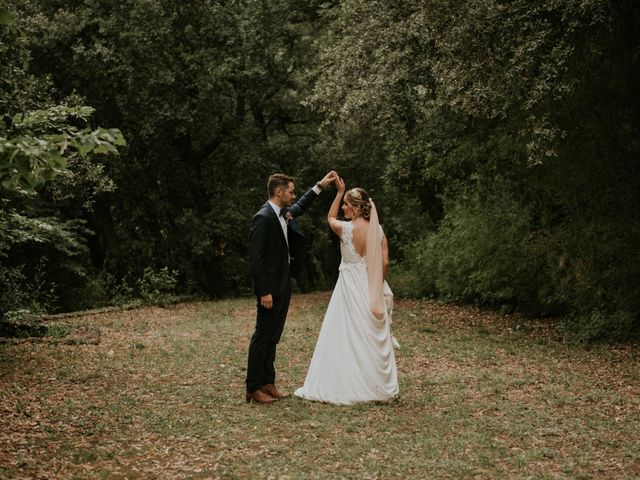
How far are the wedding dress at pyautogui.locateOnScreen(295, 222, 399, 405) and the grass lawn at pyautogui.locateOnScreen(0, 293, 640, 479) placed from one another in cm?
20

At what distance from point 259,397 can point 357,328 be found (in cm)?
131

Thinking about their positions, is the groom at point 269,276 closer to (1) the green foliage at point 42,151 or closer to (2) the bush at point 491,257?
(1) the green foliage at point 42,151

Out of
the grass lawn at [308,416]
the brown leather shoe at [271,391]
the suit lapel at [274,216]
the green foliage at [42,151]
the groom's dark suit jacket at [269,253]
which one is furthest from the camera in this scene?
the brown leather shoe at [271,391]

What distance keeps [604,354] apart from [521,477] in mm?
6068

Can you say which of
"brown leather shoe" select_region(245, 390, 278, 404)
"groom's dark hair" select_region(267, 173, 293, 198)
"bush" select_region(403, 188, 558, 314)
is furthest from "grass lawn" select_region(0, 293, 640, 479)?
"bush" select_region(403, 188, 558, 314)

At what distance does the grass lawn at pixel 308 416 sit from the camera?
588 cm

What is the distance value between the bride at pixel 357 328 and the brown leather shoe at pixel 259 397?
407 millimetres

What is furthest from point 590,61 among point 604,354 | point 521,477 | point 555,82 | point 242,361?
point 521,477

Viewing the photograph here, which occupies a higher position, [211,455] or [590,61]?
[590,61]

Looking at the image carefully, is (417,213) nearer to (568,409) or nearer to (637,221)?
(637,221)

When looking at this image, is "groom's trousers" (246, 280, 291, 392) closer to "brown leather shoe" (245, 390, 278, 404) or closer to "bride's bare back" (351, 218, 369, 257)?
"brown leather shoe" (245, 390, 278, 404)

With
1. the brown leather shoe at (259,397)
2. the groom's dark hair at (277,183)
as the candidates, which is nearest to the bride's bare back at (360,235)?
the groom's dark hair at (277,183)

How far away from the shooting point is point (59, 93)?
19.0m

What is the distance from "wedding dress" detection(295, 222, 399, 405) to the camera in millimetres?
7848
